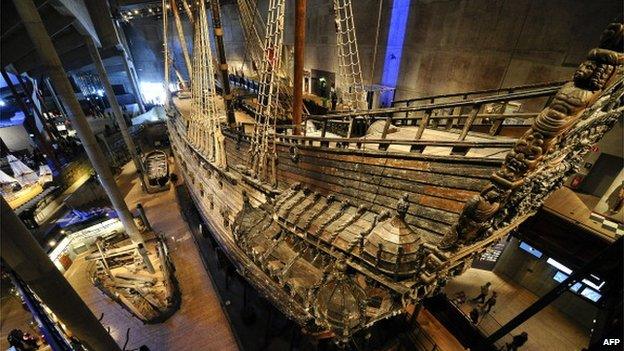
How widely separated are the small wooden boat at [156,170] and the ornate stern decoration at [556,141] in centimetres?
1540

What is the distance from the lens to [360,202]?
174 inches

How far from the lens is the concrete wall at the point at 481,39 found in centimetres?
650

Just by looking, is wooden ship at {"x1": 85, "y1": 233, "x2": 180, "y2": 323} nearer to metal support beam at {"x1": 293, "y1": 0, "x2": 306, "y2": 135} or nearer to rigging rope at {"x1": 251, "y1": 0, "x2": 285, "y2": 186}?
rigging rope at {"x1": 251, "y1": 0, "x2": 285, "y2": 186}

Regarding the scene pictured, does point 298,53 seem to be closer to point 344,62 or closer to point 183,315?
point 344,62

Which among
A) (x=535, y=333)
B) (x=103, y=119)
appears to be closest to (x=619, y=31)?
(x=535, y=333)

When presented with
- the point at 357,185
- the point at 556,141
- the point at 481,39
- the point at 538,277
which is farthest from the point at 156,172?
the point at 538,277

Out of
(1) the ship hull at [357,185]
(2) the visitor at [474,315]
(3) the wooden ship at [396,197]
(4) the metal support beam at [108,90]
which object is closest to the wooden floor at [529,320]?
(2) the visitor at [474,315]

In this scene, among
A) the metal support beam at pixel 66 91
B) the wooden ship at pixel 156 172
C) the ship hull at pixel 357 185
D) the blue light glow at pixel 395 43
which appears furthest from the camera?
the wooden ship at pixel 156 172

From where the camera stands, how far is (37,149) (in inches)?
555

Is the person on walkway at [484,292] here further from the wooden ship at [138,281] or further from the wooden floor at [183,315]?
the wooden ship at [138,281]

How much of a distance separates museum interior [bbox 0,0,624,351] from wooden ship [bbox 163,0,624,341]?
3cm

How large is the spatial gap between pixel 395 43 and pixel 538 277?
10.5 meters

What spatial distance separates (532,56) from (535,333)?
8.05 meters

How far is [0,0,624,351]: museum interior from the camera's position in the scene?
3090mm
